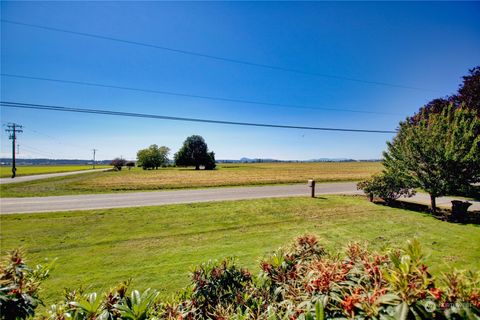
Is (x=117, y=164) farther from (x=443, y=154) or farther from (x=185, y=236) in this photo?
(x=443, y=154)

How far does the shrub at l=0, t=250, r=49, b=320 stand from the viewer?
1590mm

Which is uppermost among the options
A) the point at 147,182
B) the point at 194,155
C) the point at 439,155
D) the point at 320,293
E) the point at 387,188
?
the point at 194,155

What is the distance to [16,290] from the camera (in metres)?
1.70

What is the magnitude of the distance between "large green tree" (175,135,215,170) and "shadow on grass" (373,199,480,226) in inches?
2171

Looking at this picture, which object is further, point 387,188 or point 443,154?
point 387,188

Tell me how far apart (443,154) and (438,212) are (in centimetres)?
371

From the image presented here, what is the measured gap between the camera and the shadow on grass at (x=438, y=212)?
32.9 feet

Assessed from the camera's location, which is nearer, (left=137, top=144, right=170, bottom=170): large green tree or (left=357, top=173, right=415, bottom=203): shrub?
(left=357, top=173, right=415, bottom=203): shrub

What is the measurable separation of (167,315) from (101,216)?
10.9 metres

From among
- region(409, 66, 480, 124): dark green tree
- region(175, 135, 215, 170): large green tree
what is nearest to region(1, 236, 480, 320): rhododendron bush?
region(409, 66, 480, 124): dark green tree

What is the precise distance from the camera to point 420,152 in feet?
34.5

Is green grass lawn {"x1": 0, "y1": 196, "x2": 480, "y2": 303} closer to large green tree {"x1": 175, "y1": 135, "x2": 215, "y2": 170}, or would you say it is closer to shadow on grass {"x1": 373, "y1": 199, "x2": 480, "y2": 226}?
shadow on grass {"x1": 373, "y1": 199, "x2": 480, "y2": 226}

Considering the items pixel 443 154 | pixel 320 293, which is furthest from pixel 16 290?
pixel 443 154

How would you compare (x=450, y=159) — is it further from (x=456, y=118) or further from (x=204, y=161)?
(x=204, y=161)
